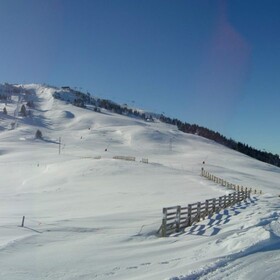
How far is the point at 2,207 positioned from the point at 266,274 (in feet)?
83.0

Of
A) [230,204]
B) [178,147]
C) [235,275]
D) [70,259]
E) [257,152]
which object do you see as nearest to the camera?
[235,275]

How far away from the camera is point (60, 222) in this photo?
→ 803 inches

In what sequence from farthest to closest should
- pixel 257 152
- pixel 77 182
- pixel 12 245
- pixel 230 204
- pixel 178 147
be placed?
pixel 257 152
pixel 178 147
pixel 77 182
pixel 230 204
pixel 12 245

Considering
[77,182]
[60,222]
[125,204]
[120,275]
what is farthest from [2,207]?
[120,275]

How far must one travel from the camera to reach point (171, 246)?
14.2 meters

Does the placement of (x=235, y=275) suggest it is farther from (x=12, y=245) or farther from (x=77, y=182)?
(x=77, y=182)

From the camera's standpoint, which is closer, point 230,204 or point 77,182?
point 230,204

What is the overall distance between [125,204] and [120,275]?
69.1ft

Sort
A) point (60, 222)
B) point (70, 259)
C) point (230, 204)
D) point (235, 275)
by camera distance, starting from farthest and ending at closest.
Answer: point (230, 204)
point (60, 222)
point (70, 259)
point (235, 275)

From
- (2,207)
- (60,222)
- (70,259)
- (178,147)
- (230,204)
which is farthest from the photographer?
(178,147)

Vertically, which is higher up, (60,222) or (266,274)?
(266,274)

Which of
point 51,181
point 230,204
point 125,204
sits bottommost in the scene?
point 51,181

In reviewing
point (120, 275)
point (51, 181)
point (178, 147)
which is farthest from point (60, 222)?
point (178, 147)

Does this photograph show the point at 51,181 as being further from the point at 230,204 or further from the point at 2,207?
the point at 230,204
